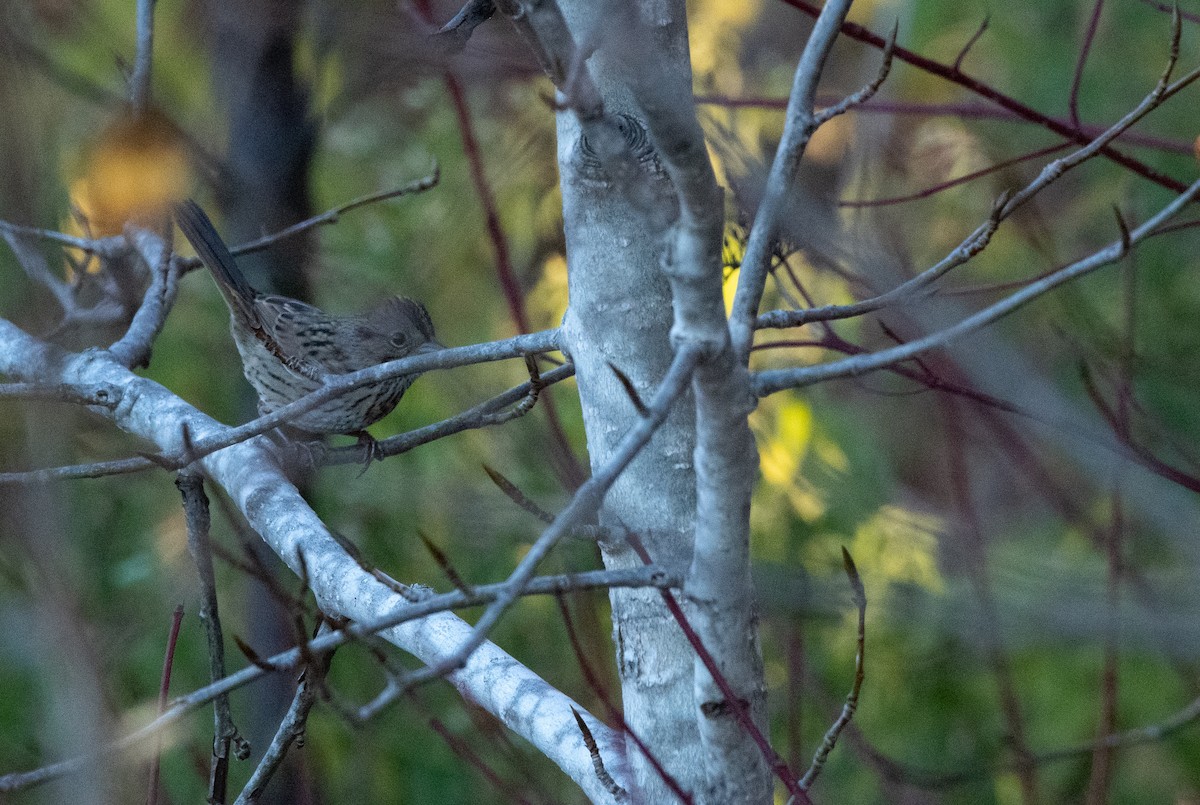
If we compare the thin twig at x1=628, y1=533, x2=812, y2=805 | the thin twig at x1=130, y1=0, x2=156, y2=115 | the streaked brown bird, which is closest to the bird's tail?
the streaked brown bird

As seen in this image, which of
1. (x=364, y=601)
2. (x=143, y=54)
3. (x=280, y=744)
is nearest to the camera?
(x=364, y=601)

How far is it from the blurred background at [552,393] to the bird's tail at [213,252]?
13 centimetres

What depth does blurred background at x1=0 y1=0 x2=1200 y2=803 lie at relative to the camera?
3059mm

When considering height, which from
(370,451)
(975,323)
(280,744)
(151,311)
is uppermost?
(151,311)

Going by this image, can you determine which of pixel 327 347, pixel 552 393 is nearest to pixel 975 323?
pixel 552 393

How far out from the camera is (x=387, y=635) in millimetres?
2055

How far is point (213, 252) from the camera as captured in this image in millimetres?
3379

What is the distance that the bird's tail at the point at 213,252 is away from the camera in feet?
10.8

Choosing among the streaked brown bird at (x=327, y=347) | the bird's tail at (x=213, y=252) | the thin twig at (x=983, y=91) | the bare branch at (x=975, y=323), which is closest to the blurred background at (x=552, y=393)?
the thin twig at (x=983, y=91)

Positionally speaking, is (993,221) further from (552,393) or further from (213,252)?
(552,393)

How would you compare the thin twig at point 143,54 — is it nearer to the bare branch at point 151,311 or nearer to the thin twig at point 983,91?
the bare branch at point 151,311

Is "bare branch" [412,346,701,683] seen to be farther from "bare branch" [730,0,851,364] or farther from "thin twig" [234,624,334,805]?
"thin twig" [234,624,334,805]

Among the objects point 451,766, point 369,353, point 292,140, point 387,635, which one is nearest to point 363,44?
point 292,140

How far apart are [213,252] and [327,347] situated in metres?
0.81
